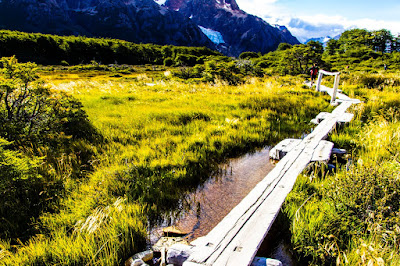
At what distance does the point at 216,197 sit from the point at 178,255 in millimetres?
1796

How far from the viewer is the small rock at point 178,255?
2479mm

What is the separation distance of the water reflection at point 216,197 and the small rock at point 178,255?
25.7 inches

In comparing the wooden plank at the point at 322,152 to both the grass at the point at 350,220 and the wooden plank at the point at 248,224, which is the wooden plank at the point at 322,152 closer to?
the wooden plank at the point at 248,224

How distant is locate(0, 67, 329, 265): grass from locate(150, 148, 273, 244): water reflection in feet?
0.79

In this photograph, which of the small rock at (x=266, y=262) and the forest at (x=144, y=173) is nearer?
the small rock at (x=266, y=262)

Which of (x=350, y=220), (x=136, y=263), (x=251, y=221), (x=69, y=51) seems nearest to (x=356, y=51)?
(x=350, y=220)

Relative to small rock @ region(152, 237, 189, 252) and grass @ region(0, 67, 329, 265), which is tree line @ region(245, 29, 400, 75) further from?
small rock @ region(152, 237, 189, 252)

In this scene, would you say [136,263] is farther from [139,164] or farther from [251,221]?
[139,164]

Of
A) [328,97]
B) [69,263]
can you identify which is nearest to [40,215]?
[69,263]

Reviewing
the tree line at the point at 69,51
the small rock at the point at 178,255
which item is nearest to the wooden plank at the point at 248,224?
the small rock at the point at 178,255

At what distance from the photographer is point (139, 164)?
4773mm

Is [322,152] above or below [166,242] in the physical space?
above

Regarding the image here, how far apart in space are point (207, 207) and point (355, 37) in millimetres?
117681

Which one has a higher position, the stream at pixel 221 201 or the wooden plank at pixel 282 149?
the wooden plank at pixel 282 149
